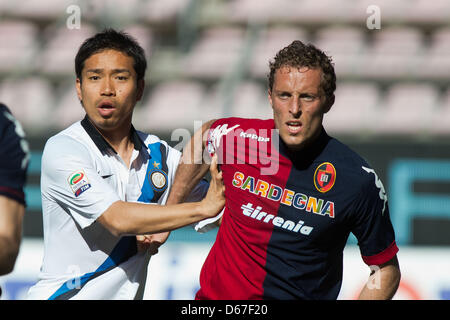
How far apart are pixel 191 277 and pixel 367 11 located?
17.8 ft

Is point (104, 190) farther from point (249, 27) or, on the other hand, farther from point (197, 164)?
point (249, 27)

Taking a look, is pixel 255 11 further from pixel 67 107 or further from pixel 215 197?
pixel 215 197

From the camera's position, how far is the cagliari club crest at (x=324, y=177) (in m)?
3.14

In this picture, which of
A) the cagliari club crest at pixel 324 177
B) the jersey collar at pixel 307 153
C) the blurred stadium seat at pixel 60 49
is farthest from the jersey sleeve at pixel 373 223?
the blurred stadium seat at pixel 60 49

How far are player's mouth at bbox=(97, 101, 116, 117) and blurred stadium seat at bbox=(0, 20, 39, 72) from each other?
669cm

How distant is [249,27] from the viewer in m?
9.97

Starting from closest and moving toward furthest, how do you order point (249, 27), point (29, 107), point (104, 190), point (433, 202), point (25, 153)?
point (25, 153)
point (104, 190)
point (433, 202)
point (29, 107)
point (249, 27)

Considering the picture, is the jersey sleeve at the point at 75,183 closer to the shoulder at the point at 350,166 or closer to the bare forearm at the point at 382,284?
the shoulder at the point at 350,166

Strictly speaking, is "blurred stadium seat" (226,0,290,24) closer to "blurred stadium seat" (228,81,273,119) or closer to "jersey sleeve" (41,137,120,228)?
"blurred stadium seat" (228,81,273,119)

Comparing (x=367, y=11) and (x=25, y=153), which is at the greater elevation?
(x=367, y=11)

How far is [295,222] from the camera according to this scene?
10.3 ft

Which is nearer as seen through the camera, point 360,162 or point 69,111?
point 360,162

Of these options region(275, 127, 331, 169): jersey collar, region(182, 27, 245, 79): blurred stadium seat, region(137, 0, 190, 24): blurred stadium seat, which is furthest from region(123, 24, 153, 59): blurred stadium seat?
region(275, 127, 331, 169): jersey collar
